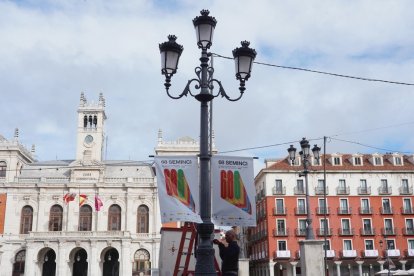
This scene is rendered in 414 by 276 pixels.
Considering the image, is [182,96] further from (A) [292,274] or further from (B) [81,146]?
(B) [81,146]

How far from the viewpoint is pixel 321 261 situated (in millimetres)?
15914

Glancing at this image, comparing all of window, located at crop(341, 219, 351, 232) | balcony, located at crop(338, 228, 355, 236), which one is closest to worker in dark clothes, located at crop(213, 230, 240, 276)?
balcony, located at crop(338, 228, 355, 236)

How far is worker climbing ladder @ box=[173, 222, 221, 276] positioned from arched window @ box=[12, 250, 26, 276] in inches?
1727

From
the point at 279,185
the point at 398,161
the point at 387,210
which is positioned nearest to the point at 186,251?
the point at 279,185

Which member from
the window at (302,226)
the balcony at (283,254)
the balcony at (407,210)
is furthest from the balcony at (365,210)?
the balcony at (283,254)

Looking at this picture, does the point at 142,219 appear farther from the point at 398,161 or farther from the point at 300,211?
the point at 398,161

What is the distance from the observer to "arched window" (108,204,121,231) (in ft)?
167

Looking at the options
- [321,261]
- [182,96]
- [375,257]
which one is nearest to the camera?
[182,96]

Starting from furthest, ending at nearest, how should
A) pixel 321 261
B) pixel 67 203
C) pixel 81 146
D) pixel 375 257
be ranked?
pixel 81 146
pixel 67 203
pixel 375 257
pixel 321 261

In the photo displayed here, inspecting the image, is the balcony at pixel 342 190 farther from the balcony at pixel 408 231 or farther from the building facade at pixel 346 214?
the balcony at pixel 408 231

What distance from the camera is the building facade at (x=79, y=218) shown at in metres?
47.9

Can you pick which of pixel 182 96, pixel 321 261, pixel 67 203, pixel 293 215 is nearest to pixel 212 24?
pixel 182 96

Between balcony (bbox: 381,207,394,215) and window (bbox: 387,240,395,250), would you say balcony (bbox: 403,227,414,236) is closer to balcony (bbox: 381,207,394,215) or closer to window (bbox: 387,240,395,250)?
window (bbox: 387,240,395,250)

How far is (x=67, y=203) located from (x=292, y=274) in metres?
25.3
